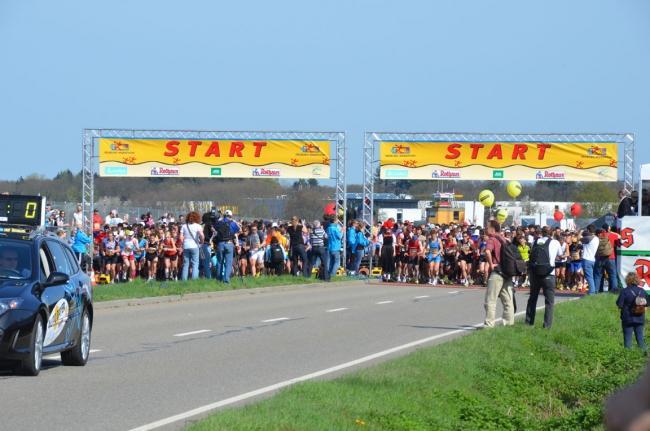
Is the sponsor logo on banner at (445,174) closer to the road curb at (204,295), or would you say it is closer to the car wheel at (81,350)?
the road curb at (204,295)

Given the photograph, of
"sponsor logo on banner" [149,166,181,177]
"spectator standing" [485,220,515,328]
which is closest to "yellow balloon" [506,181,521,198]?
"sponsor logo on banner" [149,166,181,177]

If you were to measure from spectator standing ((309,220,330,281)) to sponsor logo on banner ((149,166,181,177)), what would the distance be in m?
6.75

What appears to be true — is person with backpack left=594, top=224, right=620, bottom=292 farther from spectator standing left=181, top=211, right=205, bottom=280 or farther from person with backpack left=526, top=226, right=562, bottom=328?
person with backpack left=526, top=226, right=562, bottom=328

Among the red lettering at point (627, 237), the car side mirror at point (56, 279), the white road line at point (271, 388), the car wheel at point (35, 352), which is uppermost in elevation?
the red lettering at point (627, 237)

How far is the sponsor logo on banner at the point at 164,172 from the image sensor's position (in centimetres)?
3950

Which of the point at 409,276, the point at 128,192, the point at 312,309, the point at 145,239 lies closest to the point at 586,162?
the point at 409,276

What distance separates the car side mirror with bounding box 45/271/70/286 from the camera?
12.1 meters

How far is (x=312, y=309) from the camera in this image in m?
24.0

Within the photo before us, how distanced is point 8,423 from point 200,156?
31224 mm

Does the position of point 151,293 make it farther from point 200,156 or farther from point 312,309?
point 200,156

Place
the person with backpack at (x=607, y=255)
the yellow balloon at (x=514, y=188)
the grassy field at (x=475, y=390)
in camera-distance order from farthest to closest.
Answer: the yellow balloon at (x=514, y=188)
the person with backpack at (x=607, y=255)
the grassy field at (x=475, y=390)

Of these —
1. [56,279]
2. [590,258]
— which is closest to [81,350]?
[56,279]

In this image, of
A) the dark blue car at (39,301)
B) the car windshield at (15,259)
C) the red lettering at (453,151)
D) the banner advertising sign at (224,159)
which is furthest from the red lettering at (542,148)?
the car windshield at (15,259)

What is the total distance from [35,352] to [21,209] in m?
9.75
